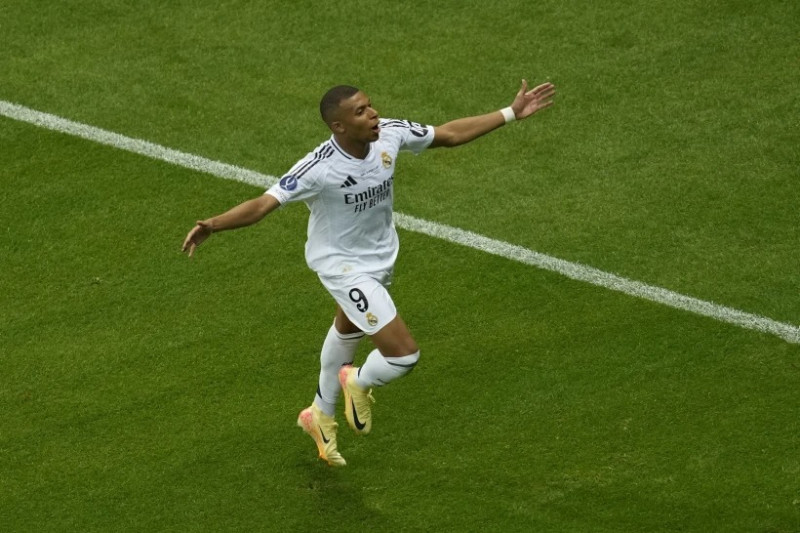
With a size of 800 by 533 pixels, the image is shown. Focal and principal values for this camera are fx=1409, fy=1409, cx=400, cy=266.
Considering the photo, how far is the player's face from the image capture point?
7742 mm

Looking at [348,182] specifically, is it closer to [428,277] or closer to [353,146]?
[353,146]

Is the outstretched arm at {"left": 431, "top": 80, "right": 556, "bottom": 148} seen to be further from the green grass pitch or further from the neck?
the green grass pitch

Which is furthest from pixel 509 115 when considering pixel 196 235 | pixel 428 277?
pixel 196 235

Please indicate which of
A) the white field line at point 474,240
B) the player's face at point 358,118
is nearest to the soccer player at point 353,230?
the player's face at point 358,118

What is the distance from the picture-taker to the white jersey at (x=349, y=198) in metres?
7.75

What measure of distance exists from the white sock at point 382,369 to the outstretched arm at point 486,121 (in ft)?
4.35

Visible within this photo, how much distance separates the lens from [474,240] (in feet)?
33.6

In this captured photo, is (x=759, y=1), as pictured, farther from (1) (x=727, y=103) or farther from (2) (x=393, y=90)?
(2) (x=393, y=90)

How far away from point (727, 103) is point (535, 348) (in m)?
3.53

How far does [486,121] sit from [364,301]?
1.41 metres

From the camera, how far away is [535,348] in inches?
361

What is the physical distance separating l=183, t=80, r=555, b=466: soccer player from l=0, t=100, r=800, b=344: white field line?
181cm

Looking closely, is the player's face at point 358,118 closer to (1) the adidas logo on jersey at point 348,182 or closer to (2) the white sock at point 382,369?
(1) the adidas logo on jersey at point 348,182

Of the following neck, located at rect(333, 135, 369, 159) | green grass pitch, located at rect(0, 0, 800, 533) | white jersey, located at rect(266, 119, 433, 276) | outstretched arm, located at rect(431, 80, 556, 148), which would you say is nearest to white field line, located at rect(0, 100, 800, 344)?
green grass pitch, located at rect(0, 0, 800, 533)
